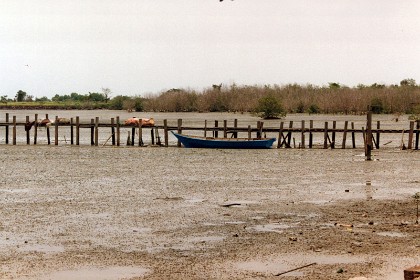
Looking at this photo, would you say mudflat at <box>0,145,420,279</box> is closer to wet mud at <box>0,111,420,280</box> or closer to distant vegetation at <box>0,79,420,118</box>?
wet mud at <box>0,111,420,280</box>

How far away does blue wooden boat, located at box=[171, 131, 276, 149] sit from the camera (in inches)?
1753

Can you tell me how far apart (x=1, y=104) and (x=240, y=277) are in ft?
432

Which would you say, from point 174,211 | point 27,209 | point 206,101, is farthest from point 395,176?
Answer: point 206,101

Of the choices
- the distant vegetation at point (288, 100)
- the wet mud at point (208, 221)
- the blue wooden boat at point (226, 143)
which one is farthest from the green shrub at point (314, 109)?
the wet mud at point (208, 221)

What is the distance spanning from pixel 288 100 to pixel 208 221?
7027 cm

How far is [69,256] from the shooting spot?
14.6 meters

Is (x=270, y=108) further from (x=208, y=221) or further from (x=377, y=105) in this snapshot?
(x=208, y=221)

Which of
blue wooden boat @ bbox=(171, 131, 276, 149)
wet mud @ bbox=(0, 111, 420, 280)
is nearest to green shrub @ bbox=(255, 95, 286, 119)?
blue wooden boat @ bbox=(171, 131, 276, 149)

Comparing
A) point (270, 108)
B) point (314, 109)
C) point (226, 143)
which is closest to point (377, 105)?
point (314, 109)

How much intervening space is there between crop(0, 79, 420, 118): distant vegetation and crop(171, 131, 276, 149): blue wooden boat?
94.6ft

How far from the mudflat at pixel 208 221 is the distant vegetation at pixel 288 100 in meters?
44.6

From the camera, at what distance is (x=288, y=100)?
288 ft

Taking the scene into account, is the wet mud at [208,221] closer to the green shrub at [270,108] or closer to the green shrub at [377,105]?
the green shrub at [270,108]

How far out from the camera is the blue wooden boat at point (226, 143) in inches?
1753
